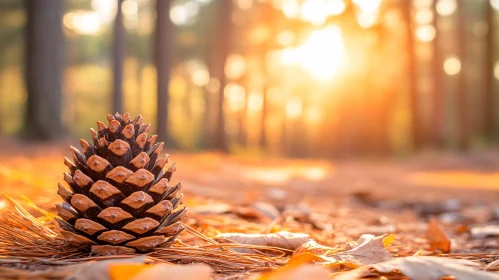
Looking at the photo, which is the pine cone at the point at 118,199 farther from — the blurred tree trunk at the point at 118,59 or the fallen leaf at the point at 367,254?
the blurred tree trunk at the point at 118,59

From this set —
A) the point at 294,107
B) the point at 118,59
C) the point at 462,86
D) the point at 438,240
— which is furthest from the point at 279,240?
the point at 294,107

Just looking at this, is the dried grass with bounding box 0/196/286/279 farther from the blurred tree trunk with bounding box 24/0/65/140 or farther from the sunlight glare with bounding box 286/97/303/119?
the sunlight glare with bounding box 286/97/303/119

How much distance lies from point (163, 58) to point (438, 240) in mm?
14447

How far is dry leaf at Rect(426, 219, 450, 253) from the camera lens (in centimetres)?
262

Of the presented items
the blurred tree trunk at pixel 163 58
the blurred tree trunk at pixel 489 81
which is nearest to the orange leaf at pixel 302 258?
the blurred tree trunk at pixel 163 58

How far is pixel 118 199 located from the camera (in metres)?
2.11

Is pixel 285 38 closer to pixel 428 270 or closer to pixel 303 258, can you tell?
pixel 303 258

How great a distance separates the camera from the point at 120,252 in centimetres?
209

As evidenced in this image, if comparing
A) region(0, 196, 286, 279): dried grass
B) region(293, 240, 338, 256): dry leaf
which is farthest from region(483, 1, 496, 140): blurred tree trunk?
region(0, 196, 286, 279): dried grass

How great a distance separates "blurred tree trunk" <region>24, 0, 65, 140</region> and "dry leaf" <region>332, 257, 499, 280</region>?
10477 mm

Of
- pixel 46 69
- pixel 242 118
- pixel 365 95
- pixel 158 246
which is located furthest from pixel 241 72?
pixel 158 246

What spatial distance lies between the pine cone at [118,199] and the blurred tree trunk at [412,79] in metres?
18.3

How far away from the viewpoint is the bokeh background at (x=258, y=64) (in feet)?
42.8

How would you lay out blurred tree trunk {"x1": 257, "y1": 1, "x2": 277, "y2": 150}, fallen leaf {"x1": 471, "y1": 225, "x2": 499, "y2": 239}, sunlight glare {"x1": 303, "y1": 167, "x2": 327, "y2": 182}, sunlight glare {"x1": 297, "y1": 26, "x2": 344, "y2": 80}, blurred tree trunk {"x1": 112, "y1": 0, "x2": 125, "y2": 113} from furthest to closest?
blurred tree trunk {"x1": 257, "y1": 1, "x2": 277, "y2": 150} < sunlight glare {"x1": 297, "y1": 26, "x2": 344, "y2": 80} < blurred tree trunk {"x1": 112, "y1": 0, "x2": 125, "y2": 113} < sunlight glare {"x1": 303, "y1": 167, "x2": 327, "y2": 182} < fallen leaf {"x1": 471, "y1": 225, "x2": 499, "y2": 239}
